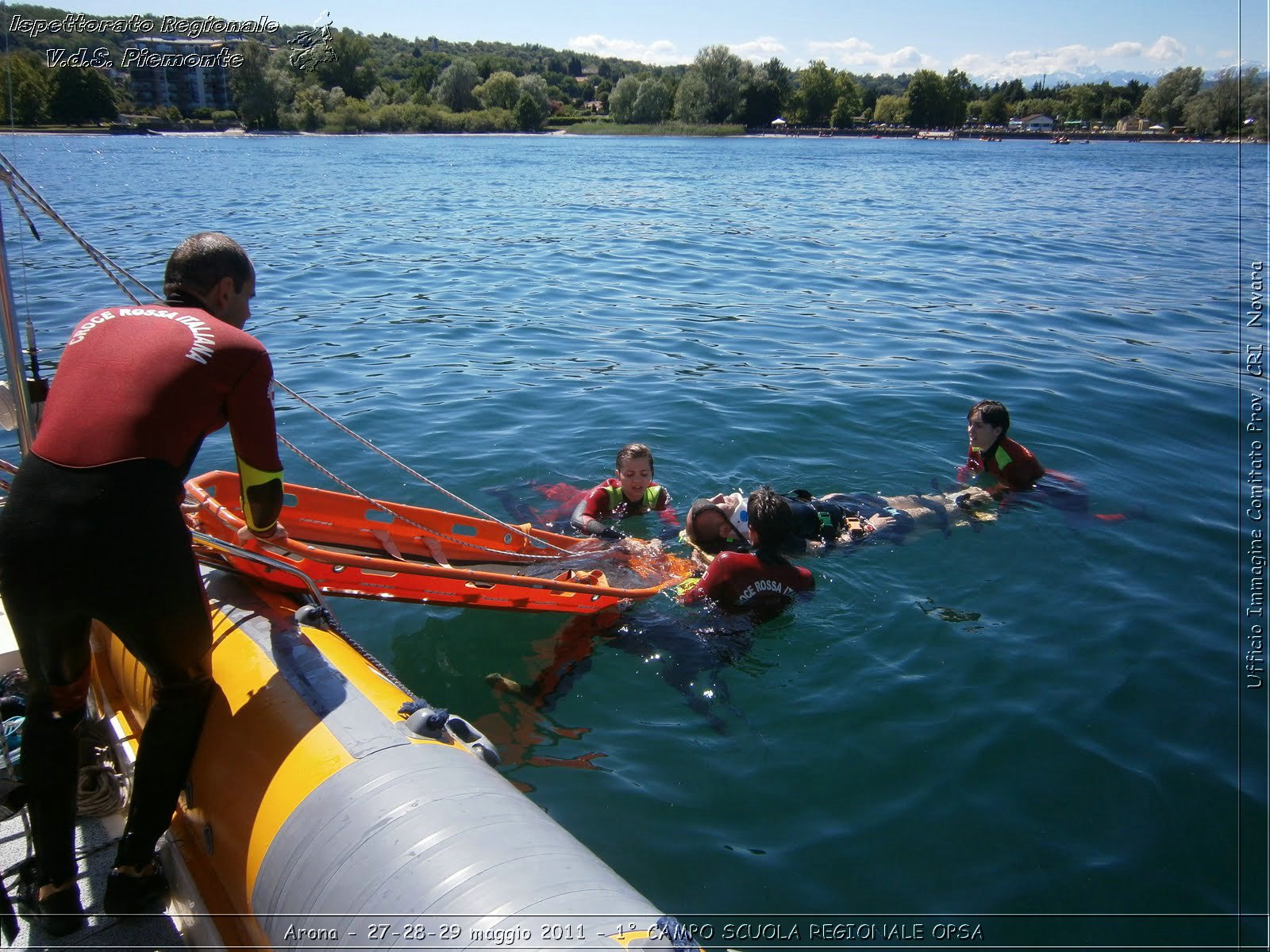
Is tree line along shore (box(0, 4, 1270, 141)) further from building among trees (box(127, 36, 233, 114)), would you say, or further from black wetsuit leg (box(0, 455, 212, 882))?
black wetsuit leg (box(0, 455, 212, 882))

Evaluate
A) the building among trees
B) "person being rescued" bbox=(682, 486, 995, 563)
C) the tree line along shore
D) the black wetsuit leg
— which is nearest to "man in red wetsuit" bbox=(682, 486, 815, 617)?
"person being rescued" bbox=(682, 486, 995, 563)

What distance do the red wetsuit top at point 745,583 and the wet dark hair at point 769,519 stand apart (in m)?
0.13

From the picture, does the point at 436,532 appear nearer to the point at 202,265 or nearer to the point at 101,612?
the point at 202,265

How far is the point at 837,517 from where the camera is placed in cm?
648

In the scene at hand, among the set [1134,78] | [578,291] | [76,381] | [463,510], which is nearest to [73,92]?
[578,291]

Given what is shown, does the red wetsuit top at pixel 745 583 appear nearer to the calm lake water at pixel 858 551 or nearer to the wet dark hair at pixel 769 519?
the wet dark hair at pixel 769 519

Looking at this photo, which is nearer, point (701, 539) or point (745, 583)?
point (745, 583)

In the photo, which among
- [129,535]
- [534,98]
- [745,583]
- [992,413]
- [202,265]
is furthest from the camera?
[534,98]

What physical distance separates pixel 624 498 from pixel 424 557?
1834 millimetres

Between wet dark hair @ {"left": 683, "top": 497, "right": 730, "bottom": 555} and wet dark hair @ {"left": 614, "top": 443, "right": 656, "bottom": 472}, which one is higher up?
wet dark hair @ {"left": 614, "top": 443, "right": 656, "bottom": 472}

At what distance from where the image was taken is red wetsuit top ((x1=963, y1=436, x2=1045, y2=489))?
725 centimetres

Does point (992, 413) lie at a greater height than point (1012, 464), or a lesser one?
greater

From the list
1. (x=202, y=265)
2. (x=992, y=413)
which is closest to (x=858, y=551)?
(x=992, y=413)

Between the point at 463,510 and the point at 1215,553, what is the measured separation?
6064mm
